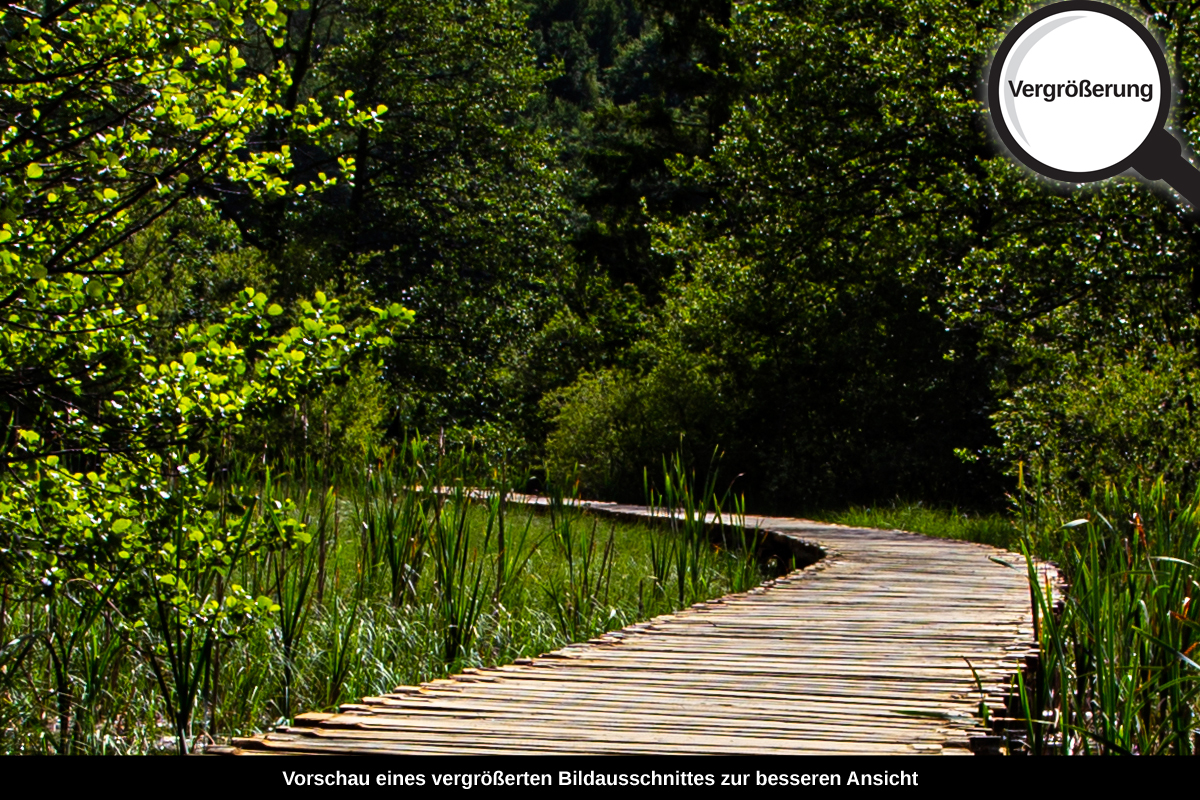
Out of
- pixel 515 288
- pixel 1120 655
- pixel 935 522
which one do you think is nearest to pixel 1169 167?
pixel 935 522

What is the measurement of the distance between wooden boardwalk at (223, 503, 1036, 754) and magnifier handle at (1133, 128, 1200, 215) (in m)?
6.28

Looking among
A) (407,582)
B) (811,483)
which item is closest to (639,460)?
(811,483)

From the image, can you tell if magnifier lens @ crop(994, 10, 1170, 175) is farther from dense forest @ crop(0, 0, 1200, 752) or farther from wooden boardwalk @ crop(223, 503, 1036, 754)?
wooden boardwalk @ crop(223, 503, 1036, 754)

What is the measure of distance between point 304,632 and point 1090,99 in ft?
22.6

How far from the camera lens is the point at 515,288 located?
22.3 m

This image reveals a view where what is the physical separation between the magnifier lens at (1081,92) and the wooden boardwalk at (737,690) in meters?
4.73

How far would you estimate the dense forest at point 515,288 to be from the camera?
4090 millimetres

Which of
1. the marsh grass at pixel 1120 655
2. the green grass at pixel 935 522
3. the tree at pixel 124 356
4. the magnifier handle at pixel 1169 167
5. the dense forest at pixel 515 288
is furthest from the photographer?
the green grass at pixel 935 522

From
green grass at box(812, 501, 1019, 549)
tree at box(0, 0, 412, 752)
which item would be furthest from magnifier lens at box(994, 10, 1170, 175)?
tree at box(0, 0, 412, 752)

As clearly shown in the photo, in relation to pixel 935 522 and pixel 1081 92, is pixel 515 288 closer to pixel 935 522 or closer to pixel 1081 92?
pixel 935 522

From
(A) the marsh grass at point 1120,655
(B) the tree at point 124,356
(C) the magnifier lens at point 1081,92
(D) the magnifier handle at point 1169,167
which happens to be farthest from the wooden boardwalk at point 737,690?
(D) the magnifier handle at point 1169,167

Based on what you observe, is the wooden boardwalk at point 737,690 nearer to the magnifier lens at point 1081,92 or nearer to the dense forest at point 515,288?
the dense forest at point 515,288

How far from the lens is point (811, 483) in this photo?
16281mm

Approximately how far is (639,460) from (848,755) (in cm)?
1442
